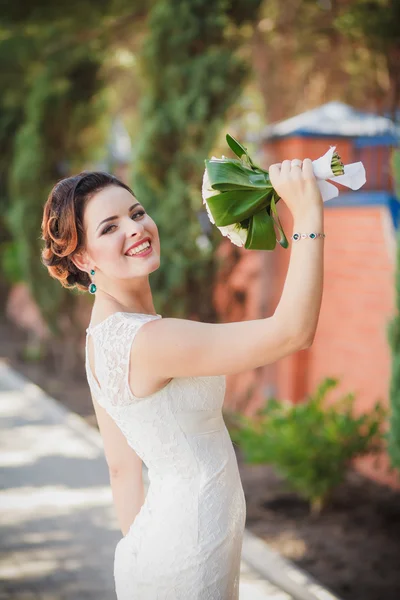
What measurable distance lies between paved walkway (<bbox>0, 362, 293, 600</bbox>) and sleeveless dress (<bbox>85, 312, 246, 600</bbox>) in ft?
6.52

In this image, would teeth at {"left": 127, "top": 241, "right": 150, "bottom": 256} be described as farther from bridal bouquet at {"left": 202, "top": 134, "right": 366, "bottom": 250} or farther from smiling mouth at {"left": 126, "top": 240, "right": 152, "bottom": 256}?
bridal bouquet at {"left": 202, "top": 134, "right": 366, "bottom": 250}

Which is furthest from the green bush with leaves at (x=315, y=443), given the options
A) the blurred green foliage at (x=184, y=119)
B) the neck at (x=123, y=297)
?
the neck at (x=123, y=297)

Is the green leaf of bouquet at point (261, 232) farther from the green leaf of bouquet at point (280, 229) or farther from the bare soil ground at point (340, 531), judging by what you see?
the bare soil ground at point (340, 531)

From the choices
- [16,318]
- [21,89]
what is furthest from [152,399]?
[16,318]

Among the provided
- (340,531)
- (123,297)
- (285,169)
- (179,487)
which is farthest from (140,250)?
(340,531)

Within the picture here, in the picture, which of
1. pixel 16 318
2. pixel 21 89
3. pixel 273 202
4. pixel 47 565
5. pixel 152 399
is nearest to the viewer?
pixel 273 202

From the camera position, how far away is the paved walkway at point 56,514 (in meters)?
4.07

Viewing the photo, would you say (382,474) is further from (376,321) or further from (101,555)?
(101,555)

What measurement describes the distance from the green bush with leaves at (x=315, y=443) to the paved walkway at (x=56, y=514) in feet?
2.43

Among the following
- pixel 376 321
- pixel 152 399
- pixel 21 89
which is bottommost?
pixel 376 321

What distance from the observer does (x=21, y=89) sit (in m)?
10.6

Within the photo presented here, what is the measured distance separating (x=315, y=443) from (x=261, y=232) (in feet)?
10.2

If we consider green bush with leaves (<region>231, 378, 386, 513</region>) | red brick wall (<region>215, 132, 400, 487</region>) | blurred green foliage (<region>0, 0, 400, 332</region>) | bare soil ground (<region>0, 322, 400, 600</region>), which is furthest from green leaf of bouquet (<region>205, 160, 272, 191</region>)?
blurred green foliage (<region>0, 0, 400, 332</region>)

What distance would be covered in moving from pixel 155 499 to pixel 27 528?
321cm
